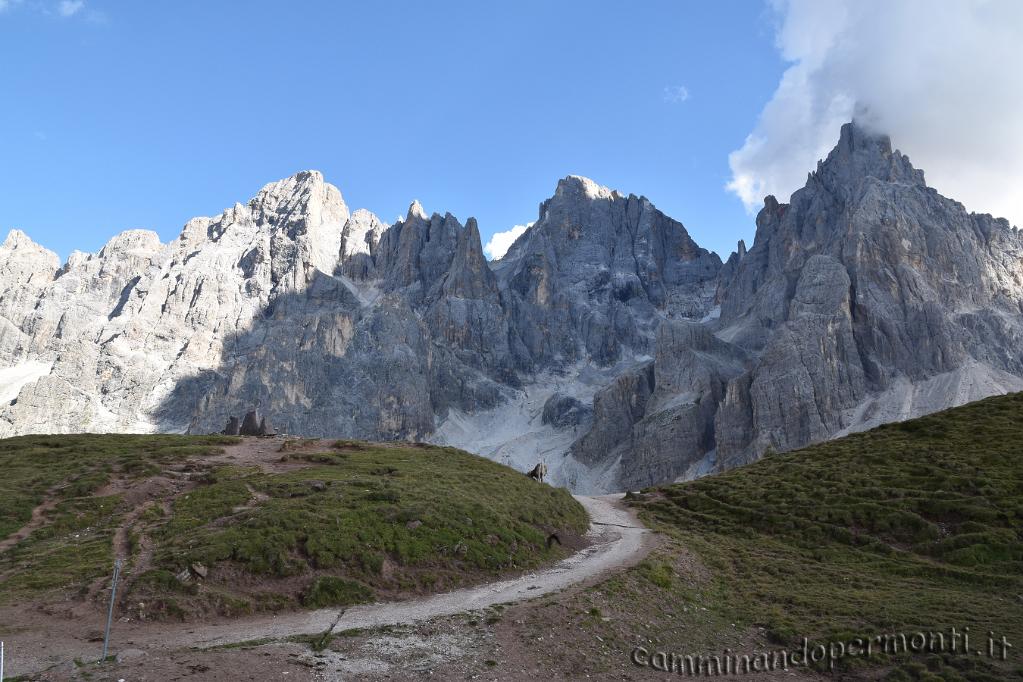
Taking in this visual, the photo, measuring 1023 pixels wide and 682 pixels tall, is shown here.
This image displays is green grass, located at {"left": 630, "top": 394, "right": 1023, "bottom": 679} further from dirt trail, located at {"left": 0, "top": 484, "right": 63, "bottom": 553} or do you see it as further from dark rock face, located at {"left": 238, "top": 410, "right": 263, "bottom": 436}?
dark rock face, located at {"left": 238, "top": 410, "right": 263, "bottom": 436}

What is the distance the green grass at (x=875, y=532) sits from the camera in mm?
28094

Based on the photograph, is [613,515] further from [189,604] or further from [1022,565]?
[189,604]

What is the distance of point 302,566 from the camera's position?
97.4 feet

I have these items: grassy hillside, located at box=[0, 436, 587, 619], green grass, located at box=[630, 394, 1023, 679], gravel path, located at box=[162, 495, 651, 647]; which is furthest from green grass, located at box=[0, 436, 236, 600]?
green grass, located at box=[630, 394, 1023, 679]

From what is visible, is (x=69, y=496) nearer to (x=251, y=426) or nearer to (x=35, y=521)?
(x=35, y=521)

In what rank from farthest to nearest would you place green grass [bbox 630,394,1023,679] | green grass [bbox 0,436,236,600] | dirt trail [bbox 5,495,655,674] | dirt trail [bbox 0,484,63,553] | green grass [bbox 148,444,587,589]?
dirt trail [bbox 0,484,63,553] → green grass [bbox 148,444,587,589] → green grass [bbox 0,436,236,600] → green grass [bbox 630,394,1023,679] → dirt trail [bbox 5,495,655,674]

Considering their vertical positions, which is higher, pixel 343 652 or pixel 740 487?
pixel 740 487

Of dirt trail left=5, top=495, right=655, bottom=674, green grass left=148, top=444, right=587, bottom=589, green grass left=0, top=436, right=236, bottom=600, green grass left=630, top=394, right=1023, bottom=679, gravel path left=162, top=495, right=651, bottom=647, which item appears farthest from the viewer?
green grass left=148, top=444, right=587, bottom=589

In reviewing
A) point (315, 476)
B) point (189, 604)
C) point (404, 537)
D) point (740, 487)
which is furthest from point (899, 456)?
point (189, 604)

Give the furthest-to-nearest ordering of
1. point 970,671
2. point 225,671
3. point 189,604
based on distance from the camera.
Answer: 1. point 189,604
2. point 970,671
3. point 225,671

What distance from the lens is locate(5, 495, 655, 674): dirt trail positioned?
22359mm

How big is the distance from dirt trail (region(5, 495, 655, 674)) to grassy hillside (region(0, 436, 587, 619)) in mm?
1063

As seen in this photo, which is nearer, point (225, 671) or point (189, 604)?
point (225, 671)

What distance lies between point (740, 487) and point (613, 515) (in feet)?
34.1
